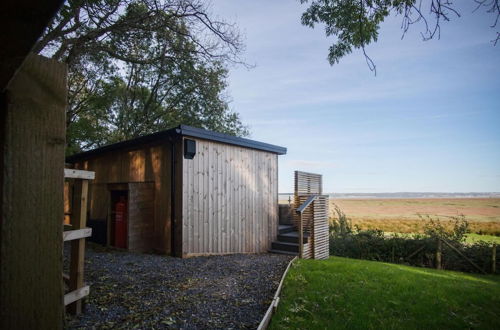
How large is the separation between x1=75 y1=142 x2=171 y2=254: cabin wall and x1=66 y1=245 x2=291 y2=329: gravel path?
3.30 feet

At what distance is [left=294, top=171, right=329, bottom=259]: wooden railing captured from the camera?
31.2ft

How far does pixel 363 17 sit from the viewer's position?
14.4 feet

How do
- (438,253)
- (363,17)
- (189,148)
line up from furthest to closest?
(438,253) < (189,148) < (363,17)

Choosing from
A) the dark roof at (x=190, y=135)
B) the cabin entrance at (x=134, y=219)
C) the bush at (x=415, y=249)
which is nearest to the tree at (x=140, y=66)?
the dark roof at (x=190, y=135)

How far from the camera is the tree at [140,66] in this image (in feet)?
26.1

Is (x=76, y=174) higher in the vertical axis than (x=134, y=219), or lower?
higher

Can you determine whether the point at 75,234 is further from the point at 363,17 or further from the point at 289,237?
the point at 289,237

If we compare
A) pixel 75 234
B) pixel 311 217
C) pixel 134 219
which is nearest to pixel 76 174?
pixel 75 234

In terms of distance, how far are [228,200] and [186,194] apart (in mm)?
1749

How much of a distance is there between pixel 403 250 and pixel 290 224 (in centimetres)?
600

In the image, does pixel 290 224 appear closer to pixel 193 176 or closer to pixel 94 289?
pixel 193 176

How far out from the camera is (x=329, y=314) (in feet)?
14.3

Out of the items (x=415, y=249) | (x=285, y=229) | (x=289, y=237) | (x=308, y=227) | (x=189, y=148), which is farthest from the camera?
(x=415, y=249)

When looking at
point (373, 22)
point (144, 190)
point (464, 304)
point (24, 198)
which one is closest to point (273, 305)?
point (464, 304)
